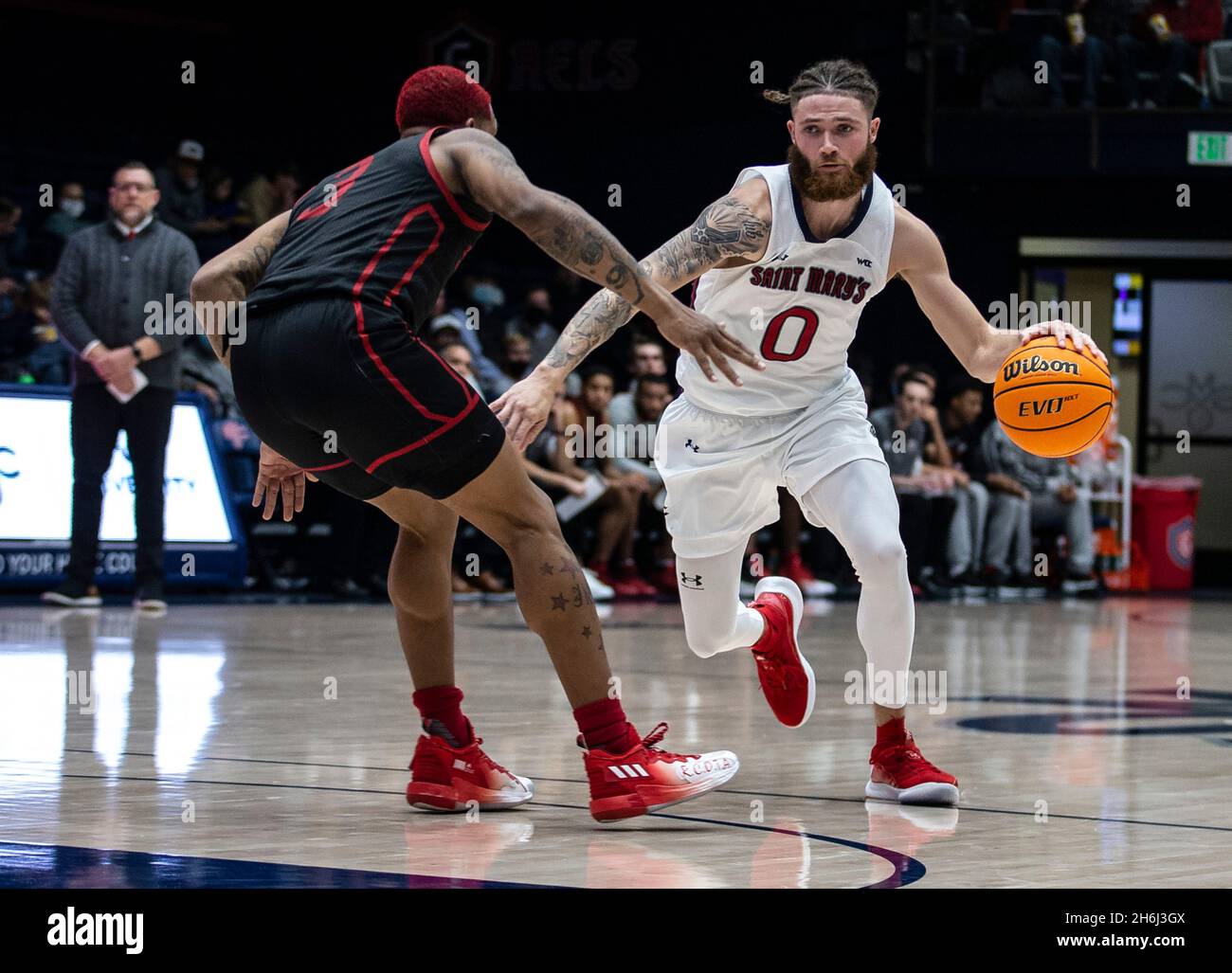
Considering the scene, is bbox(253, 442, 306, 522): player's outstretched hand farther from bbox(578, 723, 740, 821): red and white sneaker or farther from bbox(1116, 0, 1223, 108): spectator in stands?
bbox(1116, 0, 1223, 108): spectator in stands

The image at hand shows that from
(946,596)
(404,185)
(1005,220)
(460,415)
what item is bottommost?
(946,596)

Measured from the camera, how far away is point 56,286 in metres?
9.61

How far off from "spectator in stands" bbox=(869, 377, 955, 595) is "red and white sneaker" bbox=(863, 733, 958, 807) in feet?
27.8

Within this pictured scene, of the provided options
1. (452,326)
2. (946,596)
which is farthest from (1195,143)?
(452,326)

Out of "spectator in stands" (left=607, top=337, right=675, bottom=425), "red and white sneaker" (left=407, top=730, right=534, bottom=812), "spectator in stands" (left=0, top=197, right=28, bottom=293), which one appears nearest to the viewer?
"red and white sneaker" (left=407, top=730, right=534, bottom=812)

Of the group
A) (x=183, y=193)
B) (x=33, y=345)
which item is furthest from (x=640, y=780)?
(x=183, y=193)

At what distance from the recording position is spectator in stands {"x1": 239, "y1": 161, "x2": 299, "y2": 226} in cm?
1463

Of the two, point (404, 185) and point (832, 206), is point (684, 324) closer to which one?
point (404, 185)

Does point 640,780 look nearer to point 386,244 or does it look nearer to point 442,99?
point 386,244

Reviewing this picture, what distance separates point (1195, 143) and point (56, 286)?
11240 millimetres

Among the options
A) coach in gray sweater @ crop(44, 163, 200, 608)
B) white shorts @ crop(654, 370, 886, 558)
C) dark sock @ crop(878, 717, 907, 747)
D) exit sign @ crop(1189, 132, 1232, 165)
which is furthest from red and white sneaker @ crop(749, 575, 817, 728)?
exit sign @ crop(1189, 132, 1232, 165)

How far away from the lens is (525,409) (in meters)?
3.94
